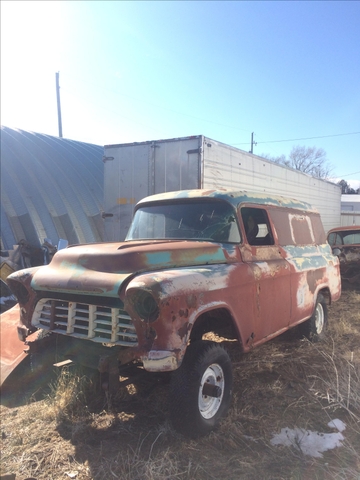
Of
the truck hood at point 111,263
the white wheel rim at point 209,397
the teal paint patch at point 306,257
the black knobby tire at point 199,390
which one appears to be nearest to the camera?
the black knobby tire at point 199,390

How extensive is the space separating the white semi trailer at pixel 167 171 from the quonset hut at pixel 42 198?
93.7 inches

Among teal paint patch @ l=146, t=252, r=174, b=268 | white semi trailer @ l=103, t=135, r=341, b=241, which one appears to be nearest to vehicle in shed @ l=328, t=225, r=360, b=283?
white semi trailer @ l=103, t=135, r=341, b=241

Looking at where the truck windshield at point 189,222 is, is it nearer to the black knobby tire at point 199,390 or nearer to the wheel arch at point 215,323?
the wheel arch at point 215,323

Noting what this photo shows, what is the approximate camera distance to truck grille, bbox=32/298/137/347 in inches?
124

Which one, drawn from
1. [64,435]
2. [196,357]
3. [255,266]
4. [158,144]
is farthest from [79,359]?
[158,144]

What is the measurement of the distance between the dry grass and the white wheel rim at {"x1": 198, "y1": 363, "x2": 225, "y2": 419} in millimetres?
187

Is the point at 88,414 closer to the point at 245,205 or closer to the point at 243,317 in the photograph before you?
the point at 243,317

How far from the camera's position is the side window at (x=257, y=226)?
4.46 meters

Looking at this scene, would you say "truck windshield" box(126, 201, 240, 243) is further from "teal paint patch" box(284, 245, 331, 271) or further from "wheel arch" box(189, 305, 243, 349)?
"teal paint patch" box(284, 245, 331, 271)

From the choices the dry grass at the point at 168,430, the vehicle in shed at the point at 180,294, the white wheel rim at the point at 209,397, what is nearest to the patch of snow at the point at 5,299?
the dry grass at the point at 168,430

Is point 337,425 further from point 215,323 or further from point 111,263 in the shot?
point 111,263

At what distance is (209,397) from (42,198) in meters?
10.7

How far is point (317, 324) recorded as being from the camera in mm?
5949

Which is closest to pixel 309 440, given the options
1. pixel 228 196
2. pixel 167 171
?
pixel 228 196
